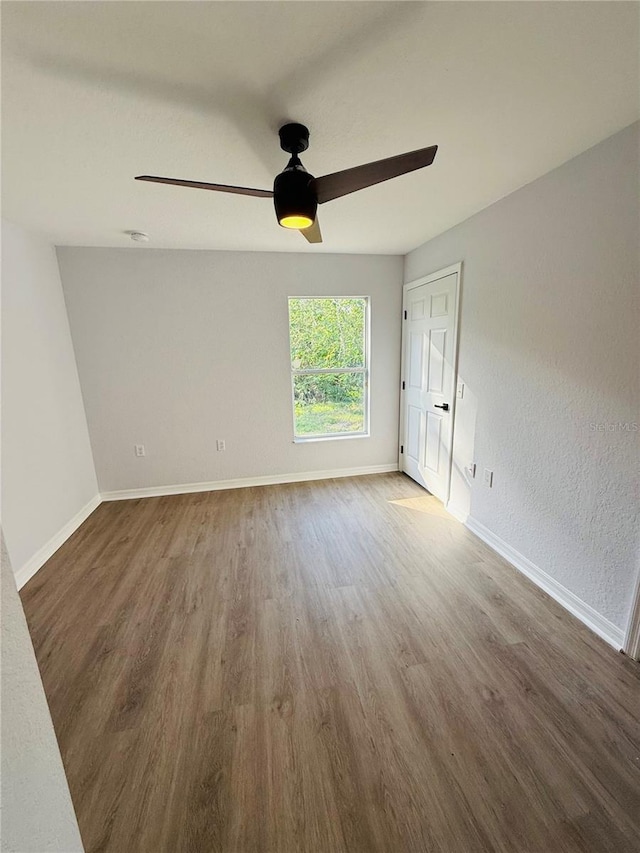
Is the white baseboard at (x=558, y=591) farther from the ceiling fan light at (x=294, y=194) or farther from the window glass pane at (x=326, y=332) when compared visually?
the ceiling fan light at (x=294, y=194)

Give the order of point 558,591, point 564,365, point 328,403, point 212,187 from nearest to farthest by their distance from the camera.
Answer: point 212,187
point 564,365
point 558,591
point 328,403

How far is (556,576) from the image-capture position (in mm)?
1996

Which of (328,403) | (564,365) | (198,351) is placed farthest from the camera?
(328,403)

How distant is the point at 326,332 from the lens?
3.69m

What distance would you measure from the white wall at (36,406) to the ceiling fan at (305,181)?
1.84 meters

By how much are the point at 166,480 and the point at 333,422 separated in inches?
76.6

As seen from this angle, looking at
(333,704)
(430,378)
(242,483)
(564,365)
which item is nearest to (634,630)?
(564,365)

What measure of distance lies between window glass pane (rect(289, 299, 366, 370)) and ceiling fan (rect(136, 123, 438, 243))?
2076mm

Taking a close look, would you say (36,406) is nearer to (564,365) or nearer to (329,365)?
(329,365)

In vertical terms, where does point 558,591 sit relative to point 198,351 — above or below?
below

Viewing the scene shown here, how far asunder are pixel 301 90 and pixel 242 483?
324cm

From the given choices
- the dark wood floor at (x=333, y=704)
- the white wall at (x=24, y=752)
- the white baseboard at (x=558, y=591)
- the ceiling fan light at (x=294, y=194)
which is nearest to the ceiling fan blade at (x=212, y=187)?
the ceiling fan light at (x=294, y=194)

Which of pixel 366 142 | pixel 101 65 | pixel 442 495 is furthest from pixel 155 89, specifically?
pixel 442 495

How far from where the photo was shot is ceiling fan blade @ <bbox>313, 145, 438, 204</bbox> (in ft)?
4.11
